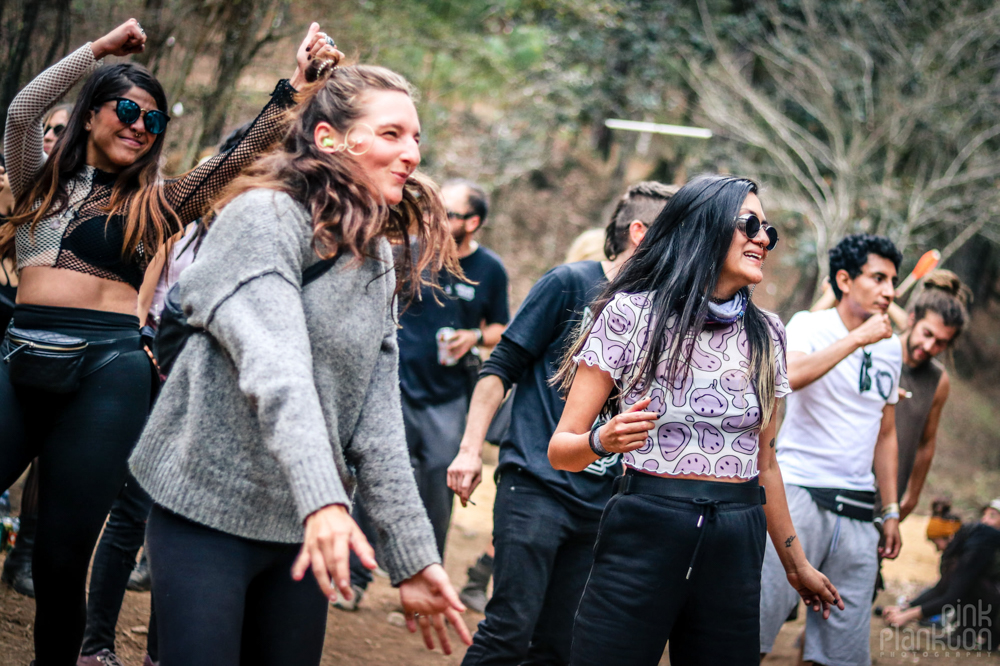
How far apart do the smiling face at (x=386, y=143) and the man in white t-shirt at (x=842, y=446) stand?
2.45 meters

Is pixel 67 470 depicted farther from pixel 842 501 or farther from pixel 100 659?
pixel 842 501

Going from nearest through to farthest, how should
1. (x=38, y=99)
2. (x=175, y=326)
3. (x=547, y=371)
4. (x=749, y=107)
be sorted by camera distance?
1. (x=175, y=326)
2. (x=38, y=99)
3. (x=547, y=371)
4. (x=749, y=107)

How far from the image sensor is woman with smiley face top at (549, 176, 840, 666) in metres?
2.46

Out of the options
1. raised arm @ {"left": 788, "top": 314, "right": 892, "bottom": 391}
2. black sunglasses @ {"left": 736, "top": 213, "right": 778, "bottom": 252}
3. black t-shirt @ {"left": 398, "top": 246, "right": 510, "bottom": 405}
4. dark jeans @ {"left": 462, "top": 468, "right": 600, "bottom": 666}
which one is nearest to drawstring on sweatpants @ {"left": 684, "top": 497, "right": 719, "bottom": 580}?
black sunglasses @ {"left": 736, "top": 213, "right": 778, "bottom": 252}

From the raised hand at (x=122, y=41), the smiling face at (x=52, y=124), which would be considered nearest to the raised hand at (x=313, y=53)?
the raised hand at (x=122, y=41)

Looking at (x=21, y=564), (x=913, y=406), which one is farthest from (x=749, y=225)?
(x=21, y=564)

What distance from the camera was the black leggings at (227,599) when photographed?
5.91ft

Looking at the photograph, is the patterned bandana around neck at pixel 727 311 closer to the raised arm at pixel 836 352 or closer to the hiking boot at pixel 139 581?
the raised arm at pixel 836 352

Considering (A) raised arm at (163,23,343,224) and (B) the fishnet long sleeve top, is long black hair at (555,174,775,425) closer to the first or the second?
(A) raised arm at (163,23,343,224)

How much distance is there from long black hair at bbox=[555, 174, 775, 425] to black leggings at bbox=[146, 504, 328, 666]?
1.12 m

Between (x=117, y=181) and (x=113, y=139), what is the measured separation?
15 cm

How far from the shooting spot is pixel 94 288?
115 inches

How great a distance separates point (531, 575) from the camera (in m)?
3.27

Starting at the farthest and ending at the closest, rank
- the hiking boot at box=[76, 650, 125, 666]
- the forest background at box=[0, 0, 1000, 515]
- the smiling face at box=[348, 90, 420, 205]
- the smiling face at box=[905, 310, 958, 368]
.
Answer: the forest background at box=[0, 0, 1000, 515] → the smiling face at box=[905, 310, 958, 368] → the hiking boot at box=[76, 650, 125, 666] → the smiling face at box=[348, 90, 420, 205]
